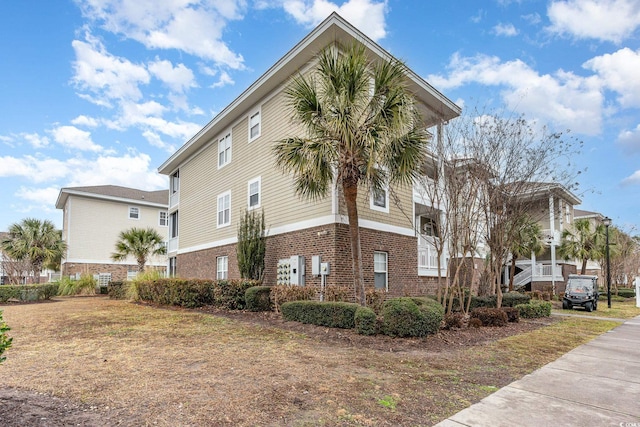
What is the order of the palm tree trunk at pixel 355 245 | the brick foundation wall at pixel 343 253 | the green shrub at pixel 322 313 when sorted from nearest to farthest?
the green shrub at pixel 322 313, the palm tree trunk at pixel 355 245, the brick foundation wall at pixel 343 253

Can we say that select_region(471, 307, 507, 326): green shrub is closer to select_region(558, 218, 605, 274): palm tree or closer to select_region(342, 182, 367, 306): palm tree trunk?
select_region(342, 182, 367, 306): palm tree trunk

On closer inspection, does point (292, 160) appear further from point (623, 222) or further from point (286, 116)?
point (623, 222)

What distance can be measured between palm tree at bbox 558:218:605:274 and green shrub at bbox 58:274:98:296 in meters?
35.2

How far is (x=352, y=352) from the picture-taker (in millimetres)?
7375

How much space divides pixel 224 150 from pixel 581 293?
63.4 feet

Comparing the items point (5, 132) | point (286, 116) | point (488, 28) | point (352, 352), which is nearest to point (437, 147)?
point (488, 28)

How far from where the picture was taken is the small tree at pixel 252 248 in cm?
1526

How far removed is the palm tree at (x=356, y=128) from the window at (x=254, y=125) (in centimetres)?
688

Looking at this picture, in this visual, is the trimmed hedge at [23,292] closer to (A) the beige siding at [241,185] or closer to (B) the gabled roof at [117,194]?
(A) the beige siding at [241,185]

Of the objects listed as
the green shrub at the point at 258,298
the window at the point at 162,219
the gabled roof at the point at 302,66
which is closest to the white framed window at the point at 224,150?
the gabled roof at the point at 302,66

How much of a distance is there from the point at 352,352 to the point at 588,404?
3757 mm

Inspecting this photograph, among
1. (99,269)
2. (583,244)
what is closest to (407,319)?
(583,244)

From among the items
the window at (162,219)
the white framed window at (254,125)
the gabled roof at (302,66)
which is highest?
the gabled roof at (302,66)

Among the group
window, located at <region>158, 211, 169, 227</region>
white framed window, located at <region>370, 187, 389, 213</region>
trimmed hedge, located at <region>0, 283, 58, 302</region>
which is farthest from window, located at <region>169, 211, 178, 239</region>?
white framed window, located at <region>370, 187, 389, 213</region>
